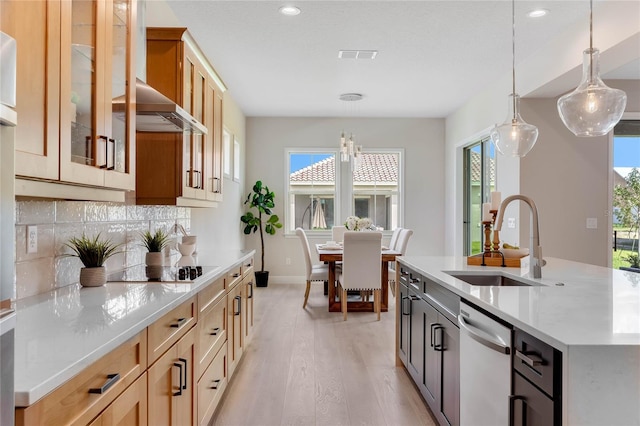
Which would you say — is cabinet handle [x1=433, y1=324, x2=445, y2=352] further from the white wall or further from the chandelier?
the white wall

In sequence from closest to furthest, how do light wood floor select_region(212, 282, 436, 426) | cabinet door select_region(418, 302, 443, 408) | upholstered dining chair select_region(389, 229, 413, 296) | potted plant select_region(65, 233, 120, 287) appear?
potted plant select_region(65, 233, 120, 287) < cabinet door select_region(418, 302, 443, 408) < light wood floor select_region(212, 282, 436, 426) < upholstered dining chair select_region(389, 229, 413, 296)

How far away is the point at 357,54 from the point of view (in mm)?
4453

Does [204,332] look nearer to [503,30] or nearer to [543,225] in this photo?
[503,30]

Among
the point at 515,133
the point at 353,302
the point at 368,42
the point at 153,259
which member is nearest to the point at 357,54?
the point at 368,42

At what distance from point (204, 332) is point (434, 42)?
11.3 ft

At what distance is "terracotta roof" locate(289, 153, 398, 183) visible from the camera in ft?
24.9

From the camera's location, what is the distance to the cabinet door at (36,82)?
3.98ft

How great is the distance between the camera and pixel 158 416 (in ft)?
5.06

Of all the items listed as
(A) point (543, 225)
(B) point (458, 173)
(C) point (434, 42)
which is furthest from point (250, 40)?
(B) point (458, 173)

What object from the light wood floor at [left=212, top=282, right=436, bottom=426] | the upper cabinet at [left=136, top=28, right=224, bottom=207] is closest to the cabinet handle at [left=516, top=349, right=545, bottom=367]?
the light wood floor at [left=212, top=282, right=436, bottom=426]

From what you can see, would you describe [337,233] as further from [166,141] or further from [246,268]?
[166,141]

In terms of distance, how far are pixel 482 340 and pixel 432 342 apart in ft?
2.57

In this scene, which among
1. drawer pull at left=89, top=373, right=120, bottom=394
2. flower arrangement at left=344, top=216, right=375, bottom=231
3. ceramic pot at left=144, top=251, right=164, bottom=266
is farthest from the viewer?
flower arrangement at left=344, top=216, right=375, bottom=231

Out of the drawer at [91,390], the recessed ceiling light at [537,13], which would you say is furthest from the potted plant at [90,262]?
Answer: the recessed ceiling light at [537,13]
